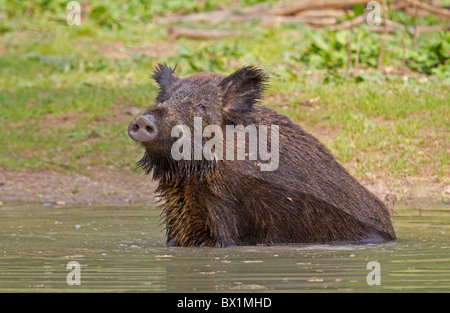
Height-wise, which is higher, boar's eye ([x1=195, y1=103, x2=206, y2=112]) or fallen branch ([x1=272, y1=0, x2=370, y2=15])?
fallen branch ([x1=272, y1=0, x2=370, y2=15])

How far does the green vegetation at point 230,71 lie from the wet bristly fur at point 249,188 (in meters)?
3.69

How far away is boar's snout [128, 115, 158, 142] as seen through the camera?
6.63m

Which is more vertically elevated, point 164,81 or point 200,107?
point 164,81

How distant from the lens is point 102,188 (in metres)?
11.4

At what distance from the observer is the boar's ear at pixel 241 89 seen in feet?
24.6

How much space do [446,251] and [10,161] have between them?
6.93 metres

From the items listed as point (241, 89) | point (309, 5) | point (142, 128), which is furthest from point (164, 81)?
point (309, 5)

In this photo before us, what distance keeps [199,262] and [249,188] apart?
925 mm

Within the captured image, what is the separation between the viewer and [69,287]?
571cm

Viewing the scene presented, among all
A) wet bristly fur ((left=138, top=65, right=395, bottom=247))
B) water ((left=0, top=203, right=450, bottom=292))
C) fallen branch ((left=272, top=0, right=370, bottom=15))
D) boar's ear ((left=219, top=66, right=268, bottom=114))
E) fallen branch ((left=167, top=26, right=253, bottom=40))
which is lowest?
water ((left=0, top=203, right=450, bottom=292))

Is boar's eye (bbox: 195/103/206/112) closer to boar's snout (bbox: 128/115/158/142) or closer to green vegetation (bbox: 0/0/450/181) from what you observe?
A: boar's snout (bbox: 128/115/158/142)

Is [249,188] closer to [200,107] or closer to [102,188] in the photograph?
[200,107]

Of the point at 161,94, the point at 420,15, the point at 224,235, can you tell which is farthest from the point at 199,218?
the point at 420,15

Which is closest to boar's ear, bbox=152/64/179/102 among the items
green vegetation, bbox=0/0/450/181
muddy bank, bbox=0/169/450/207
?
muddy bank, bbox=0/169/450/207
